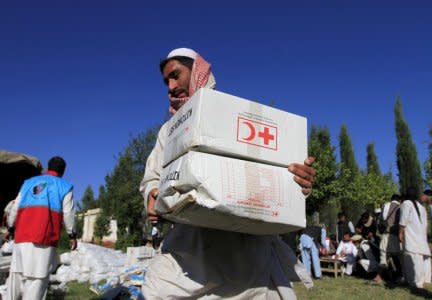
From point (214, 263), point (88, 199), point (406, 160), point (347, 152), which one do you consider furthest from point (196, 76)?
point (88, 199)

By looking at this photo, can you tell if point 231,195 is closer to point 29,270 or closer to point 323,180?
point 29,270

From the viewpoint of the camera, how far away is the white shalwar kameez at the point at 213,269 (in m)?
1.66

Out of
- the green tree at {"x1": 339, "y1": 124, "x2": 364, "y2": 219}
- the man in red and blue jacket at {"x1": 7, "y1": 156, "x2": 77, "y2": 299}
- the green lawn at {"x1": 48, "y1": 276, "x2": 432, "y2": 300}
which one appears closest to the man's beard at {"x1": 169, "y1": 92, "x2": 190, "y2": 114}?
the man in red and blue jacket at {"x1": 7, "y1": 156, "x2": 77, "y2": 299}

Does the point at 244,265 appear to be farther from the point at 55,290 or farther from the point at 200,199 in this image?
the point at 55,290

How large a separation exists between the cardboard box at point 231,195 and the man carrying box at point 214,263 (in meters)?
0.12

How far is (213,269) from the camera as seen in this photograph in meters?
1.71

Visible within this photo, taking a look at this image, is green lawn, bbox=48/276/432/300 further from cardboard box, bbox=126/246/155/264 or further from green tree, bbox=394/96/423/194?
green tree, bbox=394/96/423/194

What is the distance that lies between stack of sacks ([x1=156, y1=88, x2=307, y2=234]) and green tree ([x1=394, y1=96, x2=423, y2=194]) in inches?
1255

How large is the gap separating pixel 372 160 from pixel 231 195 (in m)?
37.3

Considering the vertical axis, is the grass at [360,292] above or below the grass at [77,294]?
above

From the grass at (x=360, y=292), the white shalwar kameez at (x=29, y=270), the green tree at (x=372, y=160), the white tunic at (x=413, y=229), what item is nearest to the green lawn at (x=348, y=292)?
the grass at (x=360, y=292)

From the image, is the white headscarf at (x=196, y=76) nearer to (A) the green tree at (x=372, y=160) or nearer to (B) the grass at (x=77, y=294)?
(B) the grass at (x=77, y=294)

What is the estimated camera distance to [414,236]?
7395 mm

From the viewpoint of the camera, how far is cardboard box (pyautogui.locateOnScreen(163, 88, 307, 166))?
1374mm
